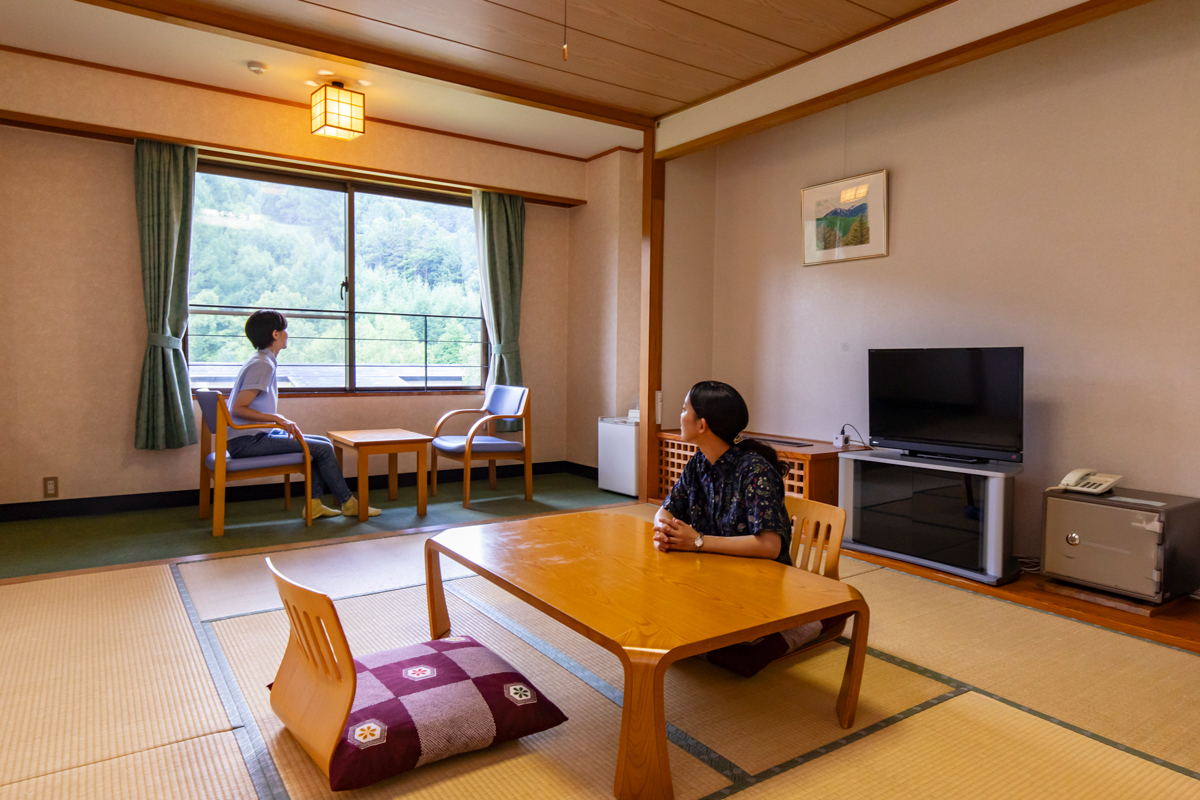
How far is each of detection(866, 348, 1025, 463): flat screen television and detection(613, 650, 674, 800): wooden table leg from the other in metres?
2.45

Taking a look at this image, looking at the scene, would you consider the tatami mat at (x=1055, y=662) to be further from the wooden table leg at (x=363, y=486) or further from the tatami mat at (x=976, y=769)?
the wooden table leg at (x=363, y=486)

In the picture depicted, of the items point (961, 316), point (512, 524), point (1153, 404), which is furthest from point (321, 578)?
point (1153, 404)

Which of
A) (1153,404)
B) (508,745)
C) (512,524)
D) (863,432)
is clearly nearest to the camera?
(508,745)

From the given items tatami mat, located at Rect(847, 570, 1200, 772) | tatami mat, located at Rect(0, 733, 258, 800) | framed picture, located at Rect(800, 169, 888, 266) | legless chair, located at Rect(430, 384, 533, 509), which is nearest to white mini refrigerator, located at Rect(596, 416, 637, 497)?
legless chair, located at Rect(430, 384, 533, 509)

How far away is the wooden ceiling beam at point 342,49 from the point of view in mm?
3158

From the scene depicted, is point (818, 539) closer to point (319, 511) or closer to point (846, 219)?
point (846, 219)

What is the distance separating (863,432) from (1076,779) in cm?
264

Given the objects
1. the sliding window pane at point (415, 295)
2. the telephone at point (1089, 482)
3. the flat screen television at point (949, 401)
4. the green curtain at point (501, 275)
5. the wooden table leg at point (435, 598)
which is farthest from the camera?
the green curtain at point (501, 275)

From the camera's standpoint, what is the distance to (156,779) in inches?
65.7

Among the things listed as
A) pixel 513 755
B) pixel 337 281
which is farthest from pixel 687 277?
pixel 513 755

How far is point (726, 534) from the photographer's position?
7.48ft

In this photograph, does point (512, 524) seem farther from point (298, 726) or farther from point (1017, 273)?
point (1017, 273)

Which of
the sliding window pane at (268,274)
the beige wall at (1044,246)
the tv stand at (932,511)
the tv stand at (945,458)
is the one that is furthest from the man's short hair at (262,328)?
the tv stand at (945,458)

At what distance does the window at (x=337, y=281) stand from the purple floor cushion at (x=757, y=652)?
3943 millimetres
